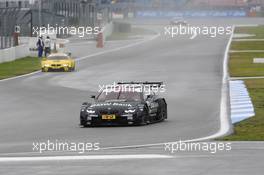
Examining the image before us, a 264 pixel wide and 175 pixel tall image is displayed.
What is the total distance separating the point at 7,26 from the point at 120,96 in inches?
1630

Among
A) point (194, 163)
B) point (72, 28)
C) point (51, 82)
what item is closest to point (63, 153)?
point (194, 163)

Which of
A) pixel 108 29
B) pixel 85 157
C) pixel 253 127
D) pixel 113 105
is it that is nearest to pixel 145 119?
pixel 113 105

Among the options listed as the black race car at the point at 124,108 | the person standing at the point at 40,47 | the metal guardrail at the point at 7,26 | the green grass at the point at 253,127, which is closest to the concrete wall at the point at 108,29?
the person standing at the point at 40,47

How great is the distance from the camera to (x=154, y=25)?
13238cm

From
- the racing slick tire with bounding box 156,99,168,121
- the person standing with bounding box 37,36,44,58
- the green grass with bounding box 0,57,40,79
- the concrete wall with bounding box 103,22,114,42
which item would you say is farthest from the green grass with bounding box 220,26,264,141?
the concrete wall with bounding box 103,22,114,42

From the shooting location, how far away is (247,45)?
85.1 m

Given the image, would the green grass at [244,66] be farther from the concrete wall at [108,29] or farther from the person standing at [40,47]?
the concrete wall at [108,29]

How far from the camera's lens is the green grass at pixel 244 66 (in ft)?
169

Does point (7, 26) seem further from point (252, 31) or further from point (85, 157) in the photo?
point (85, 157)

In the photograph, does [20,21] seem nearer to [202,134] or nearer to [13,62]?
[13,62]

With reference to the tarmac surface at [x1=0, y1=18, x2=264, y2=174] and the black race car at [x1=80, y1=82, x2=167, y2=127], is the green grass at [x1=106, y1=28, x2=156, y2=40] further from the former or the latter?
the black race car at [x1=80, y1=82, x2=167, y2=127]

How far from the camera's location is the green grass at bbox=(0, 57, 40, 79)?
54594 millimetres

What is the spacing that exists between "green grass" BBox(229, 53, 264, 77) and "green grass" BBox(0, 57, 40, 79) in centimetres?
1158

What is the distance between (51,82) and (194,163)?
104 ft
